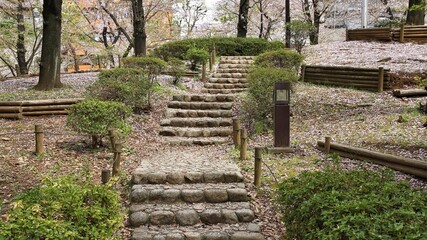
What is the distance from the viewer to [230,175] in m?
6.51

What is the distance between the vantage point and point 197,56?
51.5 ft

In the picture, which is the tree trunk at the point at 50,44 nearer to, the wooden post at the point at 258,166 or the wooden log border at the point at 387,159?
the wooden post at the point at 258,166

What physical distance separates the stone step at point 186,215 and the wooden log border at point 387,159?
2.59 meters

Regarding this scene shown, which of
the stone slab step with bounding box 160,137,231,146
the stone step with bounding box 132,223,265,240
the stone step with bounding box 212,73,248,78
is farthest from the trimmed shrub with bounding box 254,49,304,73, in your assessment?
the stone step with bounding box 132,223,265,240

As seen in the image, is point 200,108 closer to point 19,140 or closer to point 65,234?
point 19,140

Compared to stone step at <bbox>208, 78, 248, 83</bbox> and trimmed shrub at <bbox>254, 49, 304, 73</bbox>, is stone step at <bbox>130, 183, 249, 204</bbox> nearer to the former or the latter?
trimmed shrub at <bbox>254, 49, 304, 73</bbox>

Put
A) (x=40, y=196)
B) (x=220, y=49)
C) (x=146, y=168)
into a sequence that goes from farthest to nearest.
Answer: (x=220, y=49) → (x=146, y=168) → (x=40, y=196)

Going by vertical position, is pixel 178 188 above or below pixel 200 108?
below

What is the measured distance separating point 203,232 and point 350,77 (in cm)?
1052

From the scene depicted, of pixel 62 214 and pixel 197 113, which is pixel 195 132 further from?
pixel 62 214

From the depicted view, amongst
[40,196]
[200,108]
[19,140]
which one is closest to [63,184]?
[40,196]

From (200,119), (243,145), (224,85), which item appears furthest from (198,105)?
(243,145)

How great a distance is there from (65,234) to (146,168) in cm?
392

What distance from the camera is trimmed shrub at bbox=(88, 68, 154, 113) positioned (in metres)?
9.63
